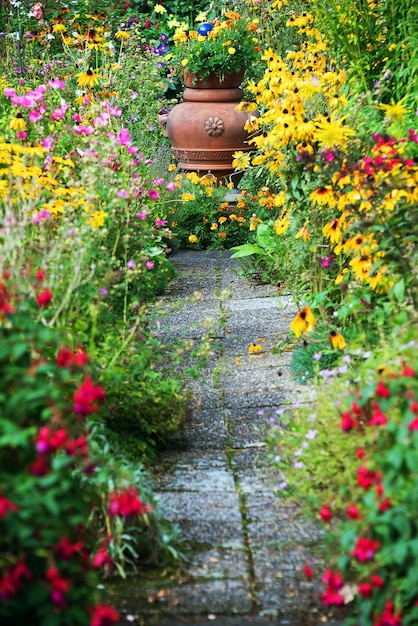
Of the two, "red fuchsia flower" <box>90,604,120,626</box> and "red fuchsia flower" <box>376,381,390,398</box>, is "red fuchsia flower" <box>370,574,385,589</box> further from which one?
"red fuchsia flower" <box>90,604,120,626</box>

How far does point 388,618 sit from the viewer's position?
183 cm

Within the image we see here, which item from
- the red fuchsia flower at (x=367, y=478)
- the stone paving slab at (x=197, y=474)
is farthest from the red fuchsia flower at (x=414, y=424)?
the stone paving slab at (x=197, y=474)

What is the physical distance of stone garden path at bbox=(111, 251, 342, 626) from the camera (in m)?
2.19

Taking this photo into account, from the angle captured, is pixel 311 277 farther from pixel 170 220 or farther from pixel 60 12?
pixel 60 12

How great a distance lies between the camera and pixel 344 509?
242 cm

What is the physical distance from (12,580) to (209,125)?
576 centimetres

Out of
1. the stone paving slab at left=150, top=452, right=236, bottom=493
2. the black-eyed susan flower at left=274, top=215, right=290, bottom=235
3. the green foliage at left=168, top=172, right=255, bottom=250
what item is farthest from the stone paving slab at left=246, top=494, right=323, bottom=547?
the green foliage at left=168, top=172, right=255, bottom=250

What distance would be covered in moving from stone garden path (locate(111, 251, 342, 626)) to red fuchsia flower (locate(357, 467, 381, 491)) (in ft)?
1.41

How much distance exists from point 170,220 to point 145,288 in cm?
277

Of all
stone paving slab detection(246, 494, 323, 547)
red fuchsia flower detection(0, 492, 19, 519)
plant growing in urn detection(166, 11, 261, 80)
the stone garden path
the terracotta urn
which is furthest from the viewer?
the terracotta urn

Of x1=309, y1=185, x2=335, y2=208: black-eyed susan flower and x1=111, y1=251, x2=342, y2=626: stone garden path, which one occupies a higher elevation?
x1=309, y1=185, x2=335, y2=208: black-eyed susan flower

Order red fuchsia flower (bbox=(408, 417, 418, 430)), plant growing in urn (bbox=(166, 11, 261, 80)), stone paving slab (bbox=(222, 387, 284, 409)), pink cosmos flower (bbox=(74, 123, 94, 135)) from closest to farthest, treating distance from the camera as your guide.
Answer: red fuchsia flower (bbox=(408, 417, 418, 430)), stone paving slab (bbox=(222, 387, 284, 409)), pink cosmos flower (bbox=(74, 123, 94, 135)), plant growing in urn (bbox=(166, 11, 261, 80))

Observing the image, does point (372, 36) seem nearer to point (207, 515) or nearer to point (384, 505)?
point (207, 515)

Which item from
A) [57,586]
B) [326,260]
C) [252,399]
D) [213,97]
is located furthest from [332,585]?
[213,97]
